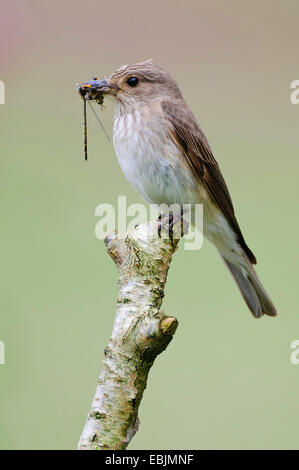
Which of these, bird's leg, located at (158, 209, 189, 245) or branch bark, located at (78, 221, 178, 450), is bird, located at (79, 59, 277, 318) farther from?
branch bark, located at (78, 221, 178, 450)

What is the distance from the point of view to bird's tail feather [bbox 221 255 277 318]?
3.44 metres

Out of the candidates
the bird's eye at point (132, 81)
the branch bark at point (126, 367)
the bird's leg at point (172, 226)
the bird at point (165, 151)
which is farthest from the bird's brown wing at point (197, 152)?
the branch bark at point (126, 367)

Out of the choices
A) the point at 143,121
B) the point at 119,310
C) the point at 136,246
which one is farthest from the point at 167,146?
the point at 119,310

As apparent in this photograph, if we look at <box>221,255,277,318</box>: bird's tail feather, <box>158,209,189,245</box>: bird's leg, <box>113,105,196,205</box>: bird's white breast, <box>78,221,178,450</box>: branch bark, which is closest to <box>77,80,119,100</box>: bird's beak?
<box>113,105,196,205</box>: bird's white breast

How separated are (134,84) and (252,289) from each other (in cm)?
114

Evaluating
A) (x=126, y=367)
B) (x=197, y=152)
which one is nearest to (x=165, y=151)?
(x=197, y=152)

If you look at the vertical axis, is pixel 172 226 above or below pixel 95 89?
below

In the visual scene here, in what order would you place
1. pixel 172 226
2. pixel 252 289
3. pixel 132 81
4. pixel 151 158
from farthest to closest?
pixel 252 289 < pixel 132 81 < pixel 151 158 < pixel 172 226

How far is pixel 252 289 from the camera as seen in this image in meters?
3.59

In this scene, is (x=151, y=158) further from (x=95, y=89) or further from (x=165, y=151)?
(x=95, y=89)

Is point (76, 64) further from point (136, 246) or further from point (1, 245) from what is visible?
point (136, 246)
